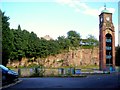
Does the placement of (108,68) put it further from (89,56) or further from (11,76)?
(11,76)

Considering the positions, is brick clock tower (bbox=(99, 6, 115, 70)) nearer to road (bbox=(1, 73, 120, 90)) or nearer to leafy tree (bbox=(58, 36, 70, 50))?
leafy tree (bbox=(58, 36, 70, 50))

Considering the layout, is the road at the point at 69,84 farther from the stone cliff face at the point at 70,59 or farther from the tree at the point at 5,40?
the stone cliff face at the point at 70,59

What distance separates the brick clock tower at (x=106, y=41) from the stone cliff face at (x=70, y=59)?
1555 cm

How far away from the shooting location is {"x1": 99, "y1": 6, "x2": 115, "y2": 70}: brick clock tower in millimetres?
49594

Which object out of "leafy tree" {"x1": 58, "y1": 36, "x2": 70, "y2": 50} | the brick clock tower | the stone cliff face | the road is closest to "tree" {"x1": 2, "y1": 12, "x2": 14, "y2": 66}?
the road

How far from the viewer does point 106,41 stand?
51.0 metres

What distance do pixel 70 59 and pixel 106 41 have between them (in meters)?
16.1

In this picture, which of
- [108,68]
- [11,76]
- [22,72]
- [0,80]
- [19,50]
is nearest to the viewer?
[0,80]

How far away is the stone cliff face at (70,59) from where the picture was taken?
206 feet

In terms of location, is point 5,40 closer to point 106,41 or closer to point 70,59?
point 106,41

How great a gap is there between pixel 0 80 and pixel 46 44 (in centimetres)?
4712

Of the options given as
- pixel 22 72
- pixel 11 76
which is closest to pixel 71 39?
pixel 22 72

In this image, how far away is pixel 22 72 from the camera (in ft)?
103

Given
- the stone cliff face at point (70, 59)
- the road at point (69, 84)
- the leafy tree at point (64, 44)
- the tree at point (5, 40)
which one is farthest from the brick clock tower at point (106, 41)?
the road at point (69, 84)
